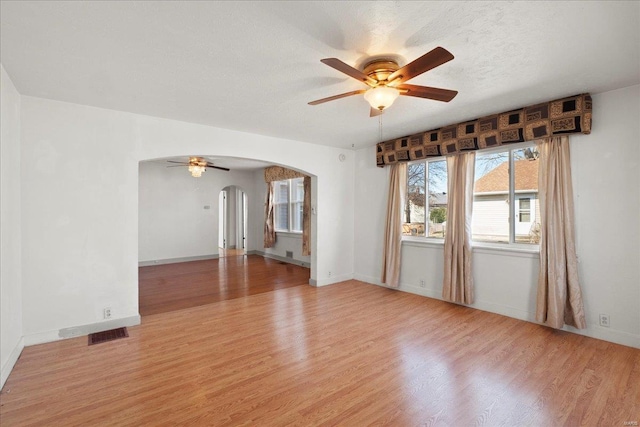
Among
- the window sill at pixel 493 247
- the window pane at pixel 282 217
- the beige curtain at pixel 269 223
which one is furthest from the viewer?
the beige curtain at pixel 269 223

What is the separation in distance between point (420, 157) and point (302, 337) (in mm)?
3354

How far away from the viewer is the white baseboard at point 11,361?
7.49ft

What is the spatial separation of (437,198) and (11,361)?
558 cm

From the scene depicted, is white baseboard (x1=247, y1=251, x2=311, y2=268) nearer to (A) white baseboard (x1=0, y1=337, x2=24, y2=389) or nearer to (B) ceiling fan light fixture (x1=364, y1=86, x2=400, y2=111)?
(A) white baseboard (x1=0, y1=337, x2=24, y2=389)

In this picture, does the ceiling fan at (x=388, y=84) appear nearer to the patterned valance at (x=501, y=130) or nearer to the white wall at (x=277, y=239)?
the patterned valance at (x=501, y=130)

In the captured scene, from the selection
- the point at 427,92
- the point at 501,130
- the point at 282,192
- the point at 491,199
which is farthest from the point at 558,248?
the point at 282,192

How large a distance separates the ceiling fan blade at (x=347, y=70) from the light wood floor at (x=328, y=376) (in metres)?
2.42

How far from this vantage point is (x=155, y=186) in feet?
24.8

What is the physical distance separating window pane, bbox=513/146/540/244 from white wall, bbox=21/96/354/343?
176 inches

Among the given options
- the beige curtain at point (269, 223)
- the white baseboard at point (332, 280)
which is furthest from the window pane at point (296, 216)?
the white baseboard at point (332, 280)

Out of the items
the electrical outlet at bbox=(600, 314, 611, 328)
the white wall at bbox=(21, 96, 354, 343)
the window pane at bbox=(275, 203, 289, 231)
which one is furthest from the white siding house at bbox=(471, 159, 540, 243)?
the window pane at bbox=(275, 203, 289, 231)

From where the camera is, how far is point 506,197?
3930 mm

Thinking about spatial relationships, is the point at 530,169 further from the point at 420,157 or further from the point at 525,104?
the point at 420,157

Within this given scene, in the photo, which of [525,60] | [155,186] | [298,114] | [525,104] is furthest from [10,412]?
[155,186]
